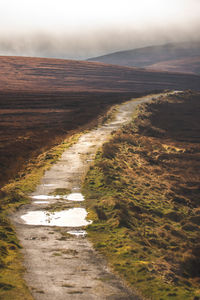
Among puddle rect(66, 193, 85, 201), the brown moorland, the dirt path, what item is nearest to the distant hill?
the brown moorland

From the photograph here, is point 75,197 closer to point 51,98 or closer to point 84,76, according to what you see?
point 51,98

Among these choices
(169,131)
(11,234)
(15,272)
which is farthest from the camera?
(169,131)

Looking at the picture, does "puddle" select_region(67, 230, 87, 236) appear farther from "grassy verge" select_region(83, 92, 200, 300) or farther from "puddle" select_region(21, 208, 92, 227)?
"puddle" select_region(21, 208, 92, 227)

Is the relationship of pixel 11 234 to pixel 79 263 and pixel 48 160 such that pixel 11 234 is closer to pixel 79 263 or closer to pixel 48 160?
pixel 79 263

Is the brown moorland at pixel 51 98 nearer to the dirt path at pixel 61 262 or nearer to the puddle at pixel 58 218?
the puddle at pixel 58 218

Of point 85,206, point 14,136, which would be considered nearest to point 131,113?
point 14,136
